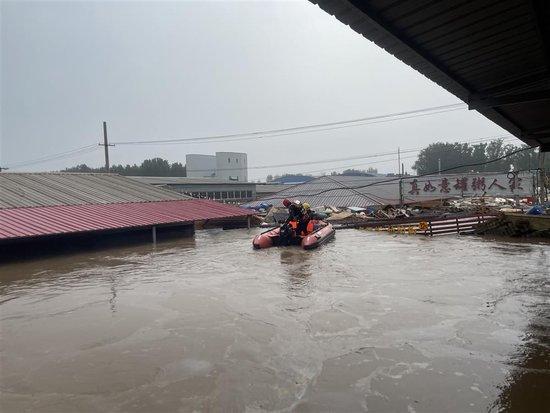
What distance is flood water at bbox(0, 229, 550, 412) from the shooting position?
16.7 ft

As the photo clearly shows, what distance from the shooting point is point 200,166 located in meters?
72.9

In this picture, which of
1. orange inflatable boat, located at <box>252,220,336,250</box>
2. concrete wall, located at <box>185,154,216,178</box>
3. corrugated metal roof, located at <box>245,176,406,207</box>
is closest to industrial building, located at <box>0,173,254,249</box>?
orange inflatable boat, located at <box>252,220,336,250</box>

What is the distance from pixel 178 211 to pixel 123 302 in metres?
Answer: 14.1

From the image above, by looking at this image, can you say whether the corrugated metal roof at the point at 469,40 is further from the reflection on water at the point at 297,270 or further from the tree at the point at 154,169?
the tree at the point at 154,169

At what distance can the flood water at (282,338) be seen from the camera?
201 inches

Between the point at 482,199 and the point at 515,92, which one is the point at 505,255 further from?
the point at 482,199

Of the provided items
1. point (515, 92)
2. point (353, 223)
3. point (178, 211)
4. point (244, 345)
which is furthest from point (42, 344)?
point (353, 223)

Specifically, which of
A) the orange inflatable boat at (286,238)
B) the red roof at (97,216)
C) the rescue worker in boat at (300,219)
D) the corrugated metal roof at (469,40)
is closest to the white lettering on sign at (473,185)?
the red roof at (97,216)

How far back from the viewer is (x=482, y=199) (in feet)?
97.5

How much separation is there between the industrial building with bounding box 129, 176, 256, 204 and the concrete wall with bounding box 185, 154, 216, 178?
67.9 ft

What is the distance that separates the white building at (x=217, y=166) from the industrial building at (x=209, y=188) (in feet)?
67.2

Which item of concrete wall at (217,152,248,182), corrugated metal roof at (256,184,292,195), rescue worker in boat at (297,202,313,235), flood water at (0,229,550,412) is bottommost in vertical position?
flood water at (0,229,550,412)

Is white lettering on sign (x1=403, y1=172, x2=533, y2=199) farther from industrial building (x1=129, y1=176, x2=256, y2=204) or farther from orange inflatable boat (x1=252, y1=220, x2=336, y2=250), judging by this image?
industrial building (x1=129, y1=176, x2=256, y2=204)

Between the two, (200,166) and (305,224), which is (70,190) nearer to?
(305,224)
